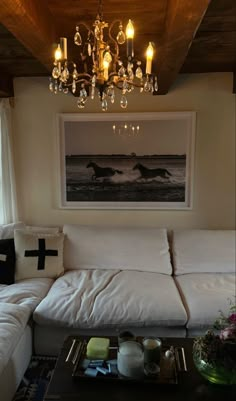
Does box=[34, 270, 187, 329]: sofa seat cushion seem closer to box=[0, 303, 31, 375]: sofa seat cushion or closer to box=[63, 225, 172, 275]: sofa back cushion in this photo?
box=[0, 303, 31, 375]: sofa seat cushion

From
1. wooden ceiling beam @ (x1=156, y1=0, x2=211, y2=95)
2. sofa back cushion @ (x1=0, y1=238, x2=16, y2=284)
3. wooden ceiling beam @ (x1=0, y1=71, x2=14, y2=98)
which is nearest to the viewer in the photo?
wooden ceiling beam @ (x1=156, y1=0, x2=211, y2=95)

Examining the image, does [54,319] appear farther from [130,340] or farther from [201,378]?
[201,378]

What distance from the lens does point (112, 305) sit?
7.21 feet

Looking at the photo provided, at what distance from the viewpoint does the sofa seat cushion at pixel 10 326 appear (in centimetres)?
174

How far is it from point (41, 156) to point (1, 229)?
0.80m

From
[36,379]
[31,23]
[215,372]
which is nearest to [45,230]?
[36,379]

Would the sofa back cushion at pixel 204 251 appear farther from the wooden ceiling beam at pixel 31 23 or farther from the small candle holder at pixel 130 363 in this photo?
the wooden ceiling beam at pixel 31 23

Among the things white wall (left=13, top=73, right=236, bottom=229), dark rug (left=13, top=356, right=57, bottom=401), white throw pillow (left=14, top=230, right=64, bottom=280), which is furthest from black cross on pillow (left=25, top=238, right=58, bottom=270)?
dark rug (left=13, top=356, right=57, bottom=401)

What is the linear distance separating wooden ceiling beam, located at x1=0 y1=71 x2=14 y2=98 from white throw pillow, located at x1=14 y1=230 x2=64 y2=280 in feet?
4.15

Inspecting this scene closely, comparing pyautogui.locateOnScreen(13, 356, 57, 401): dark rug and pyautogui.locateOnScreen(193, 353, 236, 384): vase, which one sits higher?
pyautogui.locateOnScreen(193, 353, 236, 384): vase

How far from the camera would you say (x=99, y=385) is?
4.83 ft

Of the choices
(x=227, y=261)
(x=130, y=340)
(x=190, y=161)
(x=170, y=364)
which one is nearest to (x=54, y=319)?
(x=130, y=340)

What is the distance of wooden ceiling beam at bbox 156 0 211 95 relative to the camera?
4.39ft

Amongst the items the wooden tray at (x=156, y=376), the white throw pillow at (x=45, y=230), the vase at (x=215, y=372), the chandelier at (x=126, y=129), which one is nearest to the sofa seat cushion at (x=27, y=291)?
the white throw pillow at (x=45, y=230)
